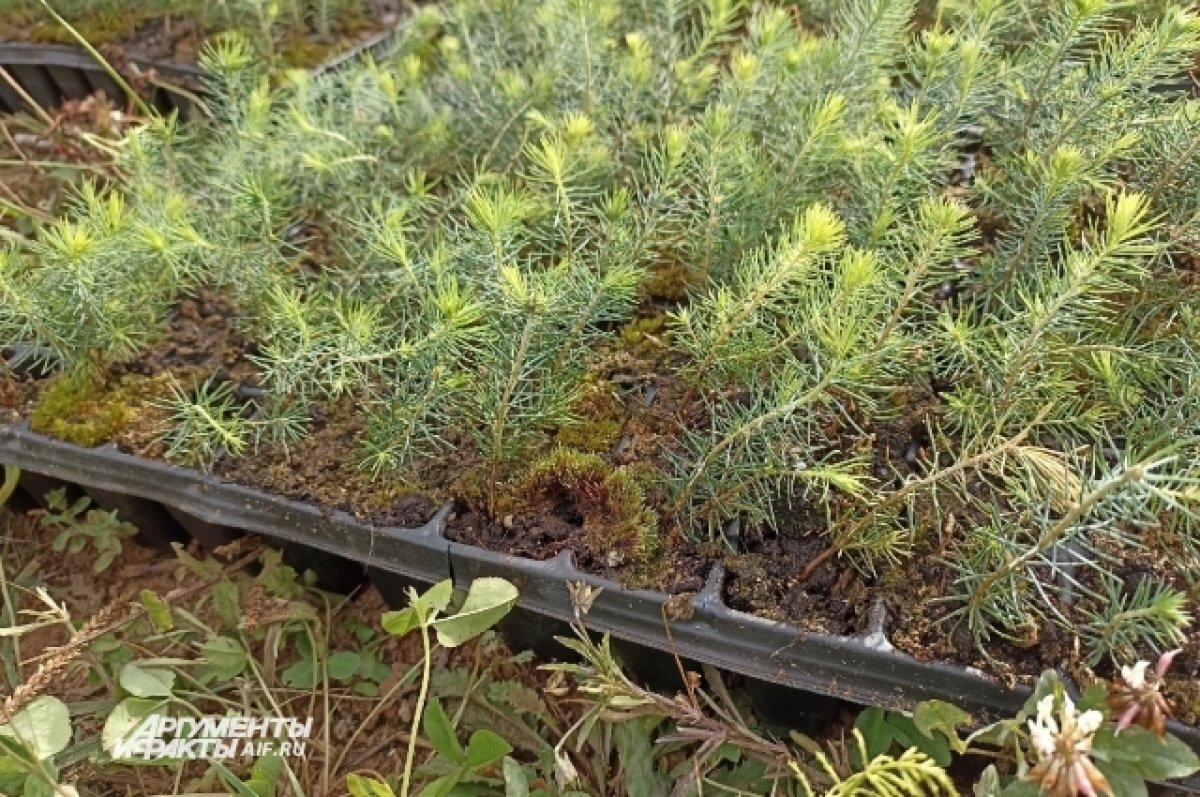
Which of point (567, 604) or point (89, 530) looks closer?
point (567, 604)

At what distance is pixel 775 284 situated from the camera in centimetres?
107

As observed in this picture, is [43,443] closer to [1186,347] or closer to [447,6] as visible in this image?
[447,6]

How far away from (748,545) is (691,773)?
0.29 meters

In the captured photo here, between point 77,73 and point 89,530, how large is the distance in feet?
4.51

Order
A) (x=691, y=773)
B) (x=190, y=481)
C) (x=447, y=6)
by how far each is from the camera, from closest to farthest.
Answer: (x=691, y=773)
(x=190, y=481)
(x=447, y=6)

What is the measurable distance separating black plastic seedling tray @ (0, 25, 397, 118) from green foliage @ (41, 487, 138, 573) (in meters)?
0.99

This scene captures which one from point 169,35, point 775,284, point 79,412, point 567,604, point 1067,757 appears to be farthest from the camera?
point 169,35

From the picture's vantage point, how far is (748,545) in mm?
1235

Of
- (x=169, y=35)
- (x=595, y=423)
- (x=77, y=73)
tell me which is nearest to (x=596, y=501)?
(x=595, y=423)

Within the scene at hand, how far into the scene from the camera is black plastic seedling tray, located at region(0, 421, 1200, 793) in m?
1.09

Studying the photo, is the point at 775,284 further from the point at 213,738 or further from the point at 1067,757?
the point at 213,738

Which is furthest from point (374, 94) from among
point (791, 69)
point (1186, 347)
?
point (1186, 347)

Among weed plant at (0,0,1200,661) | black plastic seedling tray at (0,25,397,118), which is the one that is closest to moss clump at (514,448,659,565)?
weed plant at (0,0,1200,661)

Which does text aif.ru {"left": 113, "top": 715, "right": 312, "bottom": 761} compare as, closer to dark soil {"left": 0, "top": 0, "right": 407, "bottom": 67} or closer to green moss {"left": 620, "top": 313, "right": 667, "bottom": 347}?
green moss {"left": 620, "top": 313, "right": 667, "bottom": 347}
